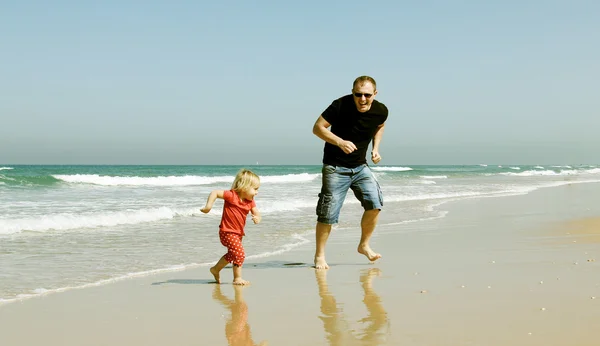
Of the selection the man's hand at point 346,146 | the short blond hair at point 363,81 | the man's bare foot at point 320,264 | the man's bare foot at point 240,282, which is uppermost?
the short blond hair at point 363,81

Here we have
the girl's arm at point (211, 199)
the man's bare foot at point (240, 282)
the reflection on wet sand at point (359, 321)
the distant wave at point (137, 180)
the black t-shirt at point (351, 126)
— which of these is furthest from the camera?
the distant wave at point (137, 180)

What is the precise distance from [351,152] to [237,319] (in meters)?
2.25

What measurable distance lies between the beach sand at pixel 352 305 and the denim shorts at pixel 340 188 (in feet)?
1.81

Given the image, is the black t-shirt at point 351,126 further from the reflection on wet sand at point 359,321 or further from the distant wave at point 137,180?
the distant wave at point 137,180

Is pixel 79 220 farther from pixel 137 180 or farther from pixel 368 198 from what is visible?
pixel 137 180

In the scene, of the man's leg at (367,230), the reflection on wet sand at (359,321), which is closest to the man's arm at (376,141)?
the man's leg at (367,230)

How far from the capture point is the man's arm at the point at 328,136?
18.1ft

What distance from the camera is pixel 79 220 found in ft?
32.8

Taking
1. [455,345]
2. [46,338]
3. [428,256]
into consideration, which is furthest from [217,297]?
[428,256]

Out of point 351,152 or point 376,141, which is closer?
point 351,152

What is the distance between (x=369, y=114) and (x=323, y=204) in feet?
3.19

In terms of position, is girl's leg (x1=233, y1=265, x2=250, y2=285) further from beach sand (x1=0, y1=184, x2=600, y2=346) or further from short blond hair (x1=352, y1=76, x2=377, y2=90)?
short blond hair (x1=352, y1=76, x2=377, y2=90)

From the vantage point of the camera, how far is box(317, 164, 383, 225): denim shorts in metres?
5.89

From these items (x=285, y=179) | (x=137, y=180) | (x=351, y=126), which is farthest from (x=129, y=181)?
(x=351, y=126)
